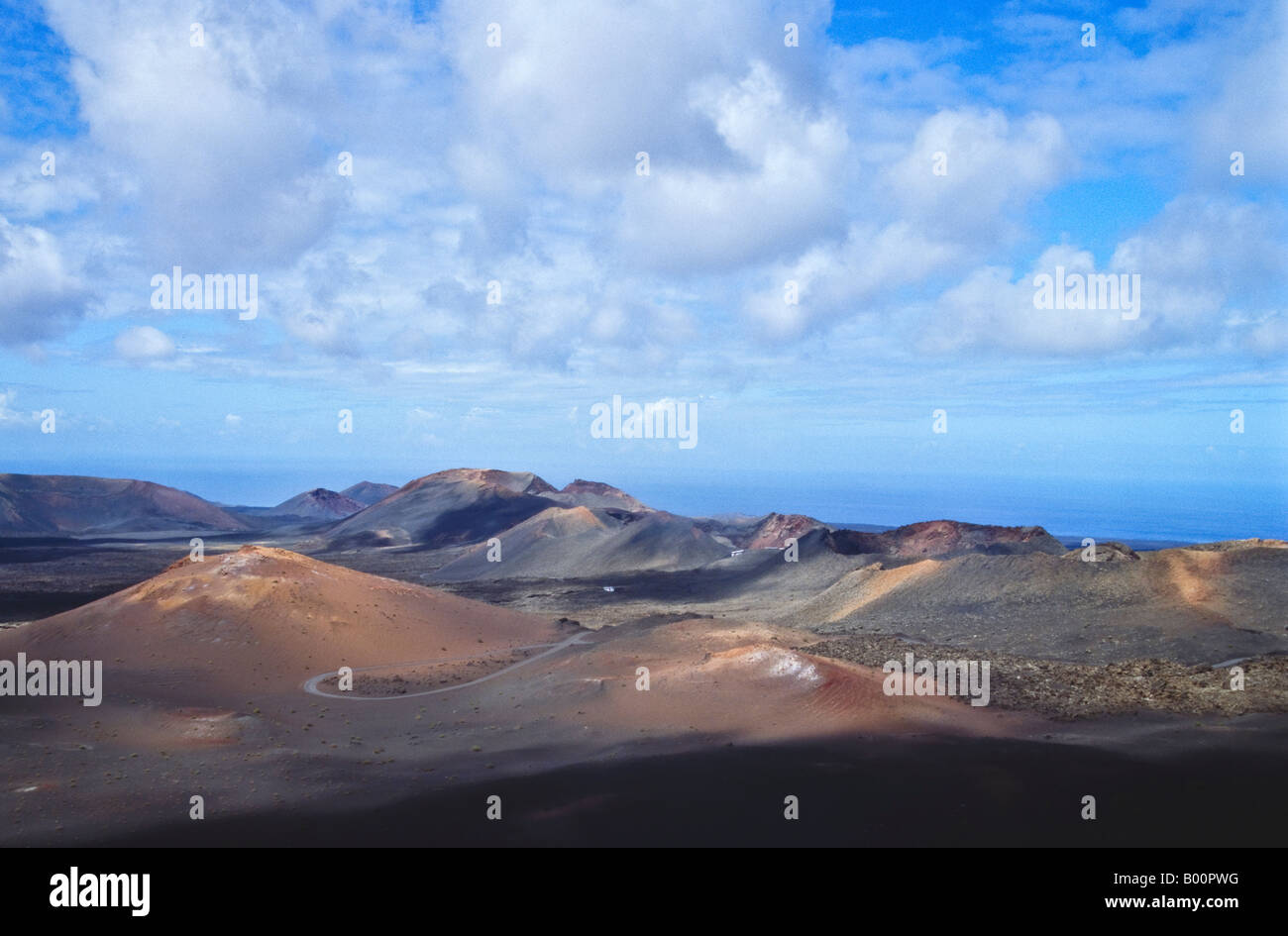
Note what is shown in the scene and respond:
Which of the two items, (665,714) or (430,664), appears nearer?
(665,714)

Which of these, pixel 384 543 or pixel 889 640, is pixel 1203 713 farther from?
pixel 384 543

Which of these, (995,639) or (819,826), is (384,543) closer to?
(995,639)

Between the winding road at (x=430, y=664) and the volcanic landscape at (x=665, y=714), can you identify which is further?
the winding road at (x=430, y=664)

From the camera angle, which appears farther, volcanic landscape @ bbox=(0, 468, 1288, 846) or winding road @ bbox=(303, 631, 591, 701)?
winding road @ bbox=(303, 631, 591, 701)

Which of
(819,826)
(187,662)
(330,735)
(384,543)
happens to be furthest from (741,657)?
(384,543)

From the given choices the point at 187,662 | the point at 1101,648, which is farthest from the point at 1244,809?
the point at 187,662
